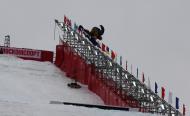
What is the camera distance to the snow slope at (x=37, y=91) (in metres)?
16.0

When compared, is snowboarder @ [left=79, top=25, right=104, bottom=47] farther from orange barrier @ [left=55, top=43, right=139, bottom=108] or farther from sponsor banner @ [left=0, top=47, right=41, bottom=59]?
sponsor banner @ [left=0, top=47, right=41, bottom=59]

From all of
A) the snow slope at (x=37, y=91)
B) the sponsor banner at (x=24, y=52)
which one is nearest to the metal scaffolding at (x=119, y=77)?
the snow slope at (x=37, y=91)

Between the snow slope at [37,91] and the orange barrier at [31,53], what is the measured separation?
1035mm

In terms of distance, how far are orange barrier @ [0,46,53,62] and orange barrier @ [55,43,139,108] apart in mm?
1484

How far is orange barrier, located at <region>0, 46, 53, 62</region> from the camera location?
1682 inches

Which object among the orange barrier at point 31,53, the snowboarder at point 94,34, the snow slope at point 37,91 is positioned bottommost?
the snow slope at point 37,91

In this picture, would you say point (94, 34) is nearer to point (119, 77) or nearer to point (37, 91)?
point (119, 77)

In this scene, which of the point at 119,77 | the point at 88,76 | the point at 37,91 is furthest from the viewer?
the point at 88,76

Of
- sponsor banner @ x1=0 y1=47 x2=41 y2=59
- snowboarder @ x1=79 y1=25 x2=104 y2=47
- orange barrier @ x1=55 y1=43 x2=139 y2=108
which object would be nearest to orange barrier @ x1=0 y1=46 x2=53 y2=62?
sponsor banner @ x1=0 y1=47 x2=41 y2=59

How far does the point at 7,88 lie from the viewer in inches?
1110

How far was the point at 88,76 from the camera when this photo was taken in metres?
34.7

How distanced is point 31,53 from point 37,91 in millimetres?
13158

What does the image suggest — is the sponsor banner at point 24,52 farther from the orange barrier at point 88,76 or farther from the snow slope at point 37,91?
the orange barrier at point 88,76

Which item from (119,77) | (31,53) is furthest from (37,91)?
(31,53)
